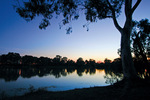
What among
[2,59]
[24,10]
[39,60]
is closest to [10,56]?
[2,59]

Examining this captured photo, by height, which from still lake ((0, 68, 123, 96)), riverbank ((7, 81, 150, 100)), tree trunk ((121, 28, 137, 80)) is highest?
tree trunk ((121, 28, 137, 80))

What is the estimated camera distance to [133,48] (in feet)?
38.5

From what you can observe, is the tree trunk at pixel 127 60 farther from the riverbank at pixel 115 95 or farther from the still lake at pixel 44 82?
the still lake at pixel 44 82

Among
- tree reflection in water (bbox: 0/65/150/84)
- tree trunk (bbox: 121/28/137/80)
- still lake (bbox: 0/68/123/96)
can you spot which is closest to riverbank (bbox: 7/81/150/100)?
tree trunk (bbox: 121/28/137/80)

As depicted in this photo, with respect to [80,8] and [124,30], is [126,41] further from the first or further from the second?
[80,8]

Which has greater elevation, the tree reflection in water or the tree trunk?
the tree trunk

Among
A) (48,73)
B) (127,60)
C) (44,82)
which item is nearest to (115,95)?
(127,60)

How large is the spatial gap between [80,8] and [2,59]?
307ft

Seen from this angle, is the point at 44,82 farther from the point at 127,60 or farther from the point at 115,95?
the point at 127,60

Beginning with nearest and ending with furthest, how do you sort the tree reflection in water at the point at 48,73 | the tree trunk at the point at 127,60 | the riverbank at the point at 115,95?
the riverbank at the point at 115,95, the tree trunk at the point at 127,60, the tree reflection in water at the point at 48,73

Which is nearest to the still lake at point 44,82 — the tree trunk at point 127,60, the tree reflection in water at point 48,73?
the tree reflection in water at point 48,73

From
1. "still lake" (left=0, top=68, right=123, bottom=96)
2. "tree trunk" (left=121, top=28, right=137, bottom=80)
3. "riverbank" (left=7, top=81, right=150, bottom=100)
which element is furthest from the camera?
"still lake" (left=0, top=68, right=123, bottom=96)

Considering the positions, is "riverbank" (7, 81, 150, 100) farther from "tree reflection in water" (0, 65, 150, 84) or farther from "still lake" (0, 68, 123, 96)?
"tree reflection in water" (0, 65, 150, 84)

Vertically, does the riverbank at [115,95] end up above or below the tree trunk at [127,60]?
below
